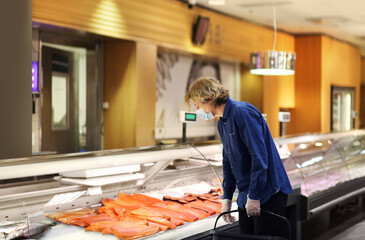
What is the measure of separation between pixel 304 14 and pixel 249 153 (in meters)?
6.46

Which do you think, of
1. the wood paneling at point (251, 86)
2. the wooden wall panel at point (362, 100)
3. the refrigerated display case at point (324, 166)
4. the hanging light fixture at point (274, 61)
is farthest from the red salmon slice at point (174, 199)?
the wooden wall panel at point (362, 100)

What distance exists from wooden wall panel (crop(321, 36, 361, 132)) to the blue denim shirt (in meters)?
8.55

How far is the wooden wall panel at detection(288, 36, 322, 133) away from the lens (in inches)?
420

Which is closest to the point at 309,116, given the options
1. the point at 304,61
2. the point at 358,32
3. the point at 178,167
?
the point at 304,61

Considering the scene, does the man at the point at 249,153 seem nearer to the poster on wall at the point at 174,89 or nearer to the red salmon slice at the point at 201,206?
the red salmon slice at the point at 201,206

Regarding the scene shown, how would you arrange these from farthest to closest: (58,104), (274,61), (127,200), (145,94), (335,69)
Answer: (335,69), (145,94), (58,104), (274,61), (127,200)

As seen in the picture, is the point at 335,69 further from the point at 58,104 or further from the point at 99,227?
the point at 99,227

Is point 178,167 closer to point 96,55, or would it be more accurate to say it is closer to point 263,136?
point 263,136

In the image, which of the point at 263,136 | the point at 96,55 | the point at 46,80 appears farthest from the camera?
the point at 96,55

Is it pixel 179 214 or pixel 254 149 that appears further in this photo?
→ pixel 179 214

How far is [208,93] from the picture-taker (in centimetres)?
254

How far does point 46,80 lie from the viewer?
229 inches

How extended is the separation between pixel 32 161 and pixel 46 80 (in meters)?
3.61

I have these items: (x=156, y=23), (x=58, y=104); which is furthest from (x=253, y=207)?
(x=156, y=23)
